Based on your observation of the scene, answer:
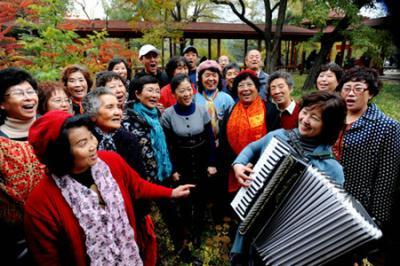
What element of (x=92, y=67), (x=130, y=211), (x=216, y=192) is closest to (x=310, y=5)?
(x=92, y=67)

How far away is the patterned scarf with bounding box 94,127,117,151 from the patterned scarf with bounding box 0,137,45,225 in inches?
20.5

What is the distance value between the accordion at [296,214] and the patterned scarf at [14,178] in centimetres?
152

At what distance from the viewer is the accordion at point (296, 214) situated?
1.53 metres

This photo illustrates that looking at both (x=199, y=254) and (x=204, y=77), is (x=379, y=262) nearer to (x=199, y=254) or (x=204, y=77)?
(x=199, y=254)

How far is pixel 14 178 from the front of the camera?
1885 mm

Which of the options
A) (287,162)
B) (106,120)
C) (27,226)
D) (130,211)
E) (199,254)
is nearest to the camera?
(27,226)

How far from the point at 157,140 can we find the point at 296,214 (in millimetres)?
1729

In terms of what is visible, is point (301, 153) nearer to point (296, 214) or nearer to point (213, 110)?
point (296, 214)

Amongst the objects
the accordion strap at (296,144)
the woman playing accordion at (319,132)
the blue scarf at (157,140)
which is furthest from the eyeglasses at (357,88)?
the blue scarf at (157,140)

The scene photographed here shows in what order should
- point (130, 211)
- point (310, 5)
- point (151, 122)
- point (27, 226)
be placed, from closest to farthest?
point (27, 226)
point (130, 211)
point (151, 122)
point (310, 5)

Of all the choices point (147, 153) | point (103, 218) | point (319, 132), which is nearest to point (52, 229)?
point (103, 218)

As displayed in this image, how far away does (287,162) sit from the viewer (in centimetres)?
177

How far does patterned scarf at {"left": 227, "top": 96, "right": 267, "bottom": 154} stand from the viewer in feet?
10.6

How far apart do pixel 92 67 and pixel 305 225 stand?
5215 mm
